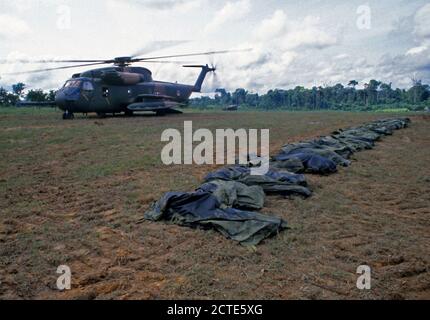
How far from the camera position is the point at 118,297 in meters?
2.86

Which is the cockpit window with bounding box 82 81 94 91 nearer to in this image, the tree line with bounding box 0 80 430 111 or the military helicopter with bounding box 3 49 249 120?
the military helicopter with bounding box 3 49 249 120

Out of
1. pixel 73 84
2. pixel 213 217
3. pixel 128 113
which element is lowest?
Answer: pixel 213 217

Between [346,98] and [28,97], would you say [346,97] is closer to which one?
[346,98]

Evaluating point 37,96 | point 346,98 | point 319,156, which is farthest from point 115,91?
point 346,98

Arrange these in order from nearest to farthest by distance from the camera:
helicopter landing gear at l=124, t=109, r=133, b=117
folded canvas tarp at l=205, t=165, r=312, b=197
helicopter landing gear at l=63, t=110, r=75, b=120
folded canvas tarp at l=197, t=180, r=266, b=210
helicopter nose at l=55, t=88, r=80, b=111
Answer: folded canvas tarp at l=197, t=180, r=266, b=210, folded canvas tarp at l=205, t=165, r=312, b=197, helicopter nose at l=55, t=88, r=80, b=111, helicopter landing gear at l=63, t=110, r=75, b=120, helicopter landing gear at l=124, t=109, r=133, b=117

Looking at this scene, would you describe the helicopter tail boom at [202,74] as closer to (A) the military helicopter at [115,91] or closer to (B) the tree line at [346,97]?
(A) the military helicopter at [115,91]

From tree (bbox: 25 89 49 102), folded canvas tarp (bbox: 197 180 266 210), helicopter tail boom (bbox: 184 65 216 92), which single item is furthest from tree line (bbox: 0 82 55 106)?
folded canvas tarp (bbox: 197 180 266 210)

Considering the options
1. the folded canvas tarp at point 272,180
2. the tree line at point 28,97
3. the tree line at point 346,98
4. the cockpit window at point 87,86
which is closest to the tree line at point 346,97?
the tree line at point 346,98

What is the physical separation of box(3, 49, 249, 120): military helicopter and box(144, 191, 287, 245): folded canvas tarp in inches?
673

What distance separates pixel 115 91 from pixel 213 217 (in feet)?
66.1

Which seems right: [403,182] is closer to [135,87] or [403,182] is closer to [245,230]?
[245,230]

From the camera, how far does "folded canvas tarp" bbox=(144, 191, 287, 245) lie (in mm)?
4035

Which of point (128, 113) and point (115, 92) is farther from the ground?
point (115, 92)

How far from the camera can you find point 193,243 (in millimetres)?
3887
